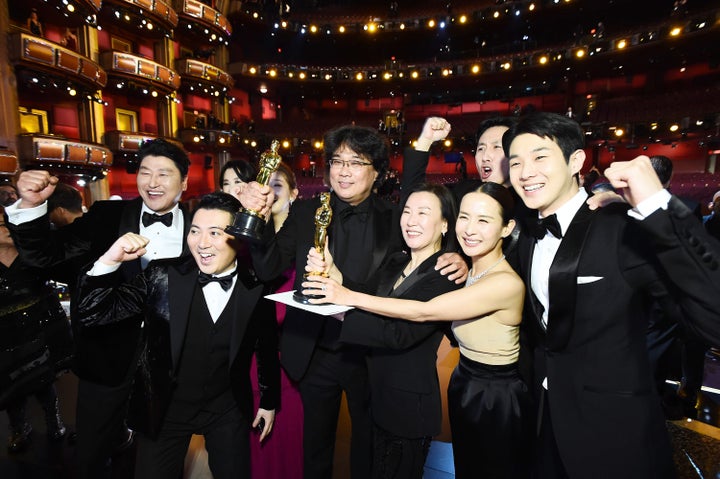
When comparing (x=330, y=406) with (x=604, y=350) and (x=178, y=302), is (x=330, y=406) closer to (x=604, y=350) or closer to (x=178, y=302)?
(x=178, y=302)

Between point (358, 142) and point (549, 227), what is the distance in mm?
1117

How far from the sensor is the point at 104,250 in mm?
2223

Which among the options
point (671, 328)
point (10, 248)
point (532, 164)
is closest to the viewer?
point (532, 164)

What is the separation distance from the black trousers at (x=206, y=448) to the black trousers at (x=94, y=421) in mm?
639

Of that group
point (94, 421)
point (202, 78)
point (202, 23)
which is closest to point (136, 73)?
point (202, 78)

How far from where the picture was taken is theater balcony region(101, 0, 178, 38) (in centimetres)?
1244

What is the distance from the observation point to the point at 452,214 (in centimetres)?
190

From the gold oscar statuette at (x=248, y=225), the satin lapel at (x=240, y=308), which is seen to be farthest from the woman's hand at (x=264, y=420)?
the gold oscar statuette at (x=248, y=225)

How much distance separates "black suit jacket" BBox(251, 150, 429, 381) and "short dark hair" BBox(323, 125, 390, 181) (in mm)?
255

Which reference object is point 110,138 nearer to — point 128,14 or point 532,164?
point 128,14

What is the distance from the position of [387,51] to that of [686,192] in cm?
1729

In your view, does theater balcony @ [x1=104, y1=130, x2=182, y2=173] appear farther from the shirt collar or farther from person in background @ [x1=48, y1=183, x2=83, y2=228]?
the shirt collar

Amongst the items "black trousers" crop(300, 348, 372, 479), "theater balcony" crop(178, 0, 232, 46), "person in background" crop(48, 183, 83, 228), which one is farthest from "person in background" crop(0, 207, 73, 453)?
"theater balcony" crop(178, 0, 232, 46)

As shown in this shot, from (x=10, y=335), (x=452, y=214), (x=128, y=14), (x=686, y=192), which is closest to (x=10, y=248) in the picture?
(x=10, y=335)
